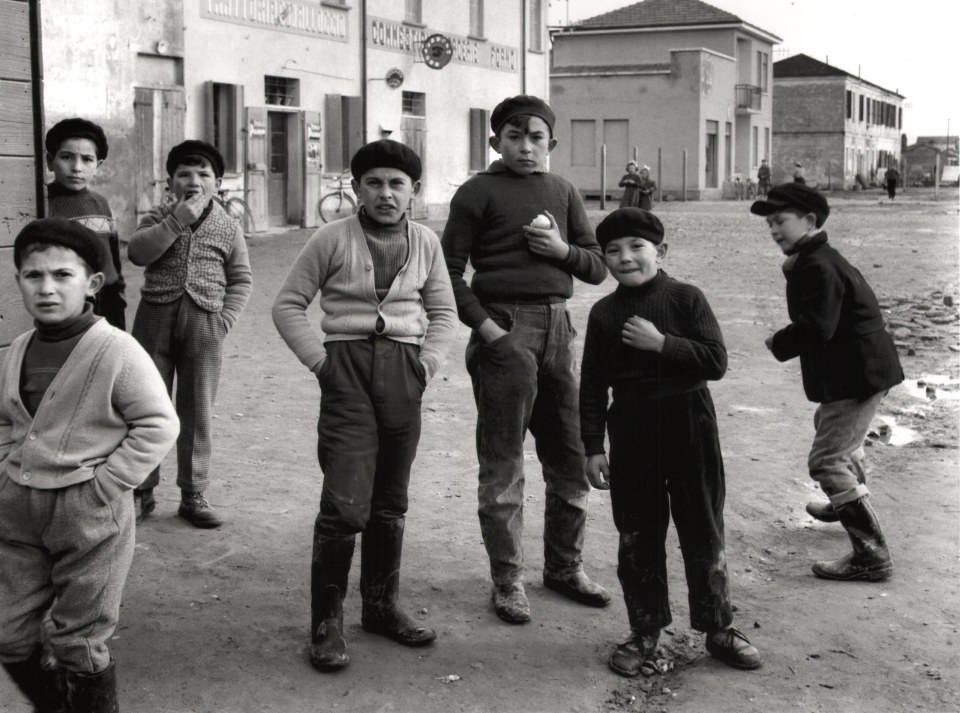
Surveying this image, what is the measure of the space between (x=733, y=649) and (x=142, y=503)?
2871 millimetres

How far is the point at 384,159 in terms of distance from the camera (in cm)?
436

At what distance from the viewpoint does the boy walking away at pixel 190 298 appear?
5691mm

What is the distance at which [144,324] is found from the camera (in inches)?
227

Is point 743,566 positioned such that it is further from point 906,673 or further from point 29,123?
point 29,123

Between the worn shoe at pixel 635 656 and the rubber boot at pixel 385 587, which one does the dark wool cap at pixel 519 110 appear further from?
the worn shoe at pixel 635 656

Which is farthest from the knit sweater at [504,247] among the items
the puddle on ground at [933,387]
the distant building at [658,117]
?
the distant building at [658,117]

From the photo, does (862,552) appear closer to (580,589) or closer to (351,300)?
(580,589)

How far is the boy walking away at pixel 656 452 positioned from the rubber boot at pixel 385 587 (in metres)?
0.72

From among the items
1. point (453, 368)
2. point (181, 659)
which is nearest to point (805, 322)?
point (181, 659)

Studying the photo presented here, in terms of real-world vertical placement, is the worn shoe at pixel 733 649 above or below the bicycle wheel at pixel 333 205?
below

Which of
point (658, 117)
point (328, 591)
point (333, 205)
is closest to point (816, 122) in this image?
point (658, 117)

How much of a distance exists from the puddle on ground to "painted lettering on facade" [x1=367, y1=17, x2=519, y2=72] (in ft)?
55.4

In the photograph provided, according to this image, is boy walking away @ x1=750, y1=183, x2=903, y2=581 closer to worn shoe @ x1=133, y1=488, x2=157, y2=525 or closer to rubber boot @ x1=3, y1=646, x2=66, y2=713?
worn shoe @ x1=133, y1=488, x2=157, y2=525

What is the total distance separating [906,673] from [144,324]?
3526mm
